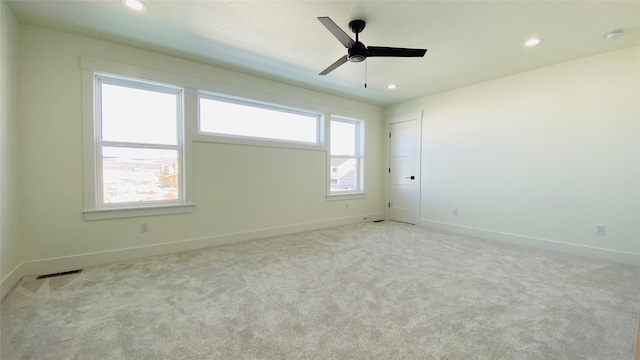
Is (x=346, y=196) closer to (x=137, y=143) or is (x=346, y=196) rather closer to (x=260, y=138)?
(x=260, y=138)


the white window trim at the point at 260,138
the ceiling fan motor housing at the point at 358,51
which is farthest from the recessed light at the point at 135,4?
the ceiling fan motor housing at the point at 358,51

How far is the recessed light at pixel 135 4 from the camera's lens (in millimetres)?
2199

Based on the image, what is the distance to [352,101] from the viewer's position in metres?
5.16

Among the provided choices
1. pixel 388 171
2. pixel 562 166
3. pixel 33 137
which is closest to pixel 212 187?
pixel 33 137

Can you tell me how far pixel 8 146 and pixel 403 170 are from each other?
5.55 meters

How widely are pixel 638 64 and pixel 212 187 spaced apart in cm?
540

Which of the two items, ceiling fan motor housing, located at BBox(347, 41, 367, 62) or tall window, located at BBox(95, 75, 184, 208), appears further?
tall window, located at BBox(95, 75, 184, 208)

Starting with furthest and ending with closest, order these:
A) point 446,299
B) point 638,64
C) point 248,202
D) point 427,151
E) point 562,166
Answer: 1. point 427,151
2. point 248,202
3. point 562,166
4. point 638,64
5. point 446,299

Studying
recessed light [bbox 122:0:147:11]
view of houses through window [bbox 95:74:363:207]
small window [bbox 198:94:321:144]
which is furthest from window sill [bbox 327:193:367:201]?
recessed light [bbox 122:0:147:11]

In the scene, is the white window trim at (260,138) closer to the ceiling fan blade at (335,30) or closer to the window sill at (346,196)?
the window sill at (346,196)

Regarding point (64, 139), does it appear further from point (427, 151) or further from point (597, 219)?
point (597, 219)

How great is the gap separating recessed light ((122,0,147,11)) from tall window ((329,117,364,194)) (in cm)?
337

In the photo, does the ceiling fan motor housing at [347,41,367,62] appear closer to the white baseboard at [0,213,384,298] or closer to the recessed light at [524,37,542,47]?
the recessed light at [524,37,542,47]

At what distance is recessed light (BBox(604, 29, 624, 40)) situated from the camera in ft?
8.53
